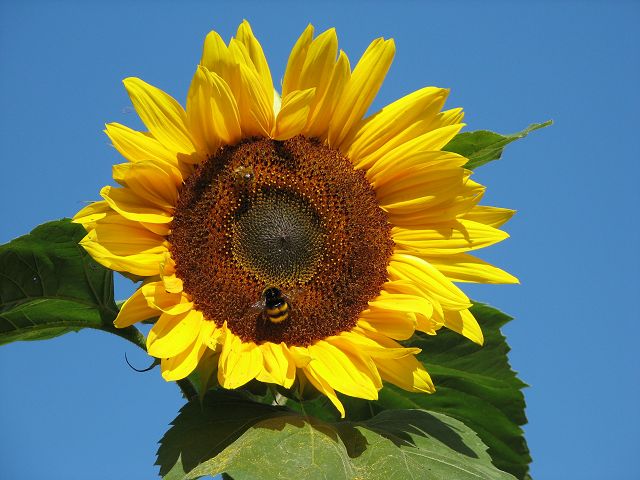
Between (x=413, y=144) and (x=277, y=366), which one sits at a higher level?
(x=413, y=144)

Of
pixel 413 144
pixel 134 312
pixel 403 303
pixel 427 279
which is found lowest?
pixel 134 312

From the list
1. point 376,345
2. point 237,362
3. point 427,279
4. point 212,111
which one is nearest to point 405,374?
point 376,345

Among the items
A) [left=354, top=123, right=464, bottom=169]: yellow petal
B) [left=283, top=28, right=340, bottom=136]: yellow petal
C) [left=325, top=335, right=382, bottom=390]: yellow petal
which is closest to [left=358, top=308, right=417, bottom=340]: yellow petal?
[left=325, top=335, right=382, bottom=390]: yellow petal

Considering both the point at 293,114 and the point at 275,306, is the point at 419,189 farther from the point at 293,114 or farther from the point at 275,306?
the point at 275,306

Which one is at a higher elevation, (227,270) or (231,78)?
(231,78)

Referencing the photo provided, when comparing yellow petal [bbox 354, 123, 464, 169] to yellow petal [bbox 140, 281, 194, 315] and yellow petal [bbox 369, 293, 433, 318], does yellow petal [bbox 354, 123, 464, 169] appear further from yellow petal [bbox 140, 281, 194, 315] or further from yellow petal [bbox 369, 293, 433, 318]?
yellow petal [bbox 140, 281, 194, 315]

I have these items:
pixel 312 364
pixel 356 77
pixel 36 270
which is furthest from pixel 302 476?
pixel 356 77

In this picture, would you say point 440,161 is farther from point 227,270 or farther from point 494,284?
point 227,270
